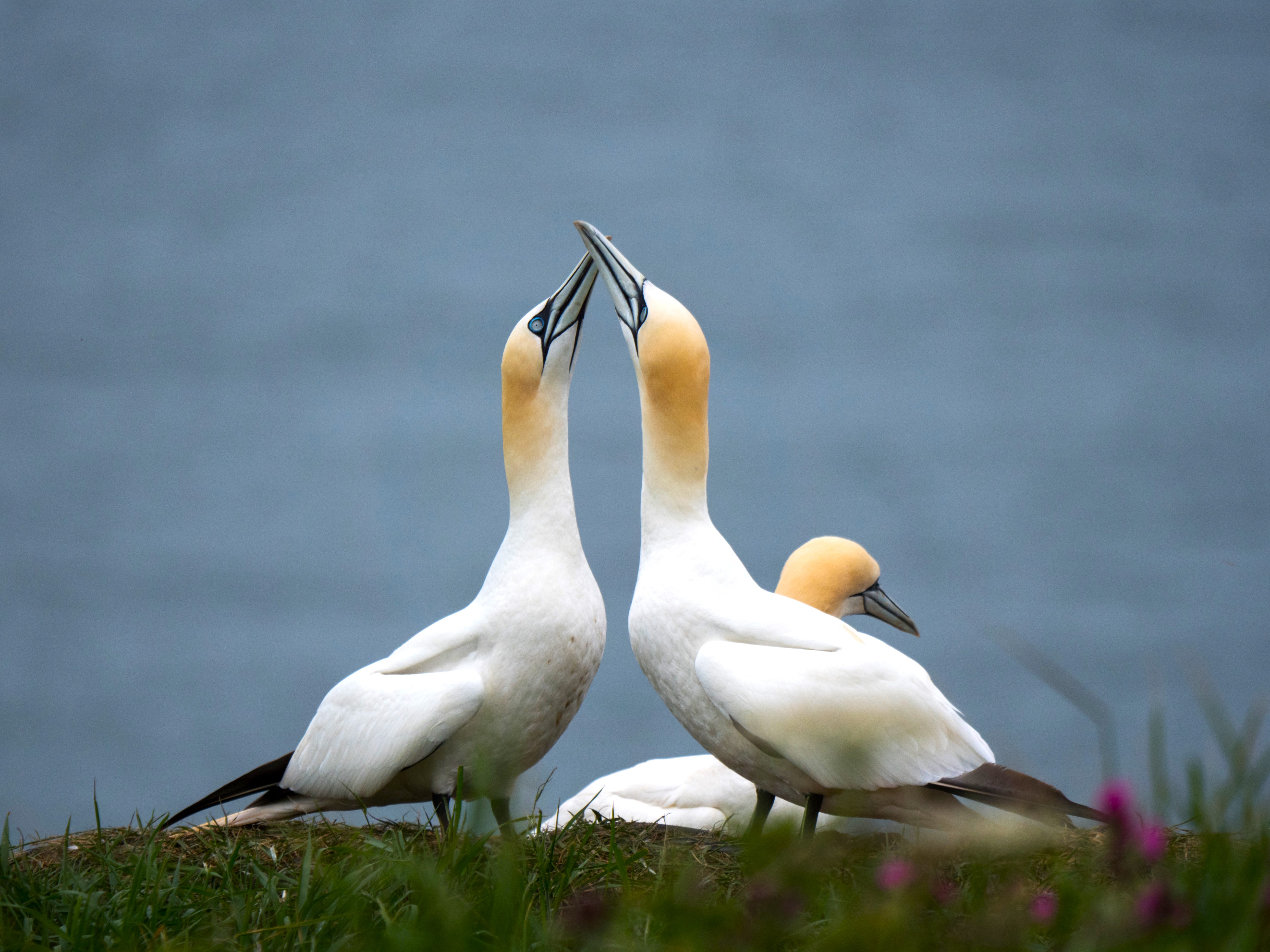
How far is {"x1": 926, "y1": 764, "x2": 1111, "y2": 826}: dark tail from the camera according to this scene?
3.08 m

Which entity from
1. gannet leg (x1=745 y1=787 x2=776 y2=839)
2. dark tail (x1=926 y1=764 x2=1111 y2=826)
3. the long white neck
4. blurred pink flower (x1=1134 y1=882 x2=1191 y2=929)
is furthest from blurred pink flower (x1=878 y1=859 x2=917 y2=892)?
the long white neck

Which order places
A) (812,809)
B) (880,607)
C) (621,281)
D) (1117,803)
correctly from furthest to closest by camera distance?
(880,607), (621,281), (812,809), (1117,803)

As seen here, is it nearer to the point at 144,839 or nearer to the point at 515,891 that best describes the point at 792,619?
the point at 515,891

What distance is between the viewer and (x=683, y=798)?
4.38 m

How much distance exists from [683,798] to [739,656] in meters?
1.34

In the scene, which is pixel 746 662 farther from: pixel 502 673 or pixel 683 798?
pixel 683 798

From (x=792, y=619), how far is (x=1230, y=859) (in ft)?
5.04

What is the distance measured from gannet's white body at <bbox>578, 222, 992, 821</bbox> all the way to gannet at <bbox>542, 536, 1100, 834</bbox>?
56 centimetres

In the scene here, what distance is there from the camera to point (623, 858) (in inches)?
108

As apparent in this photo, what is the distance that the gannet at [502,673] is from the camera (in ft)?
11.6

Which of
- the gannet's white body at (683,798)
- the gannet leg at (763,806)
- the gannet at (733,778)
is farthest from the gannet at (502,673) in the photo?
the gannet leg at (763,806)

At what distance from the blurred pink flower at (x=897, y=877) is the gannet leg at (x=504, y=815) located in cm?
97

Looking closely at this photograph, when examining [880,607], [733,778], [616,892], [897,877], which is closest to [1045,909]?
[897,877]

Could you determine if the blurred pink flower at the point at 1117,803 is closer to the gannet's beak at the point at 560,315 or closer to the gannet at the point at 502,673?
the gannet at the point at 502,673
